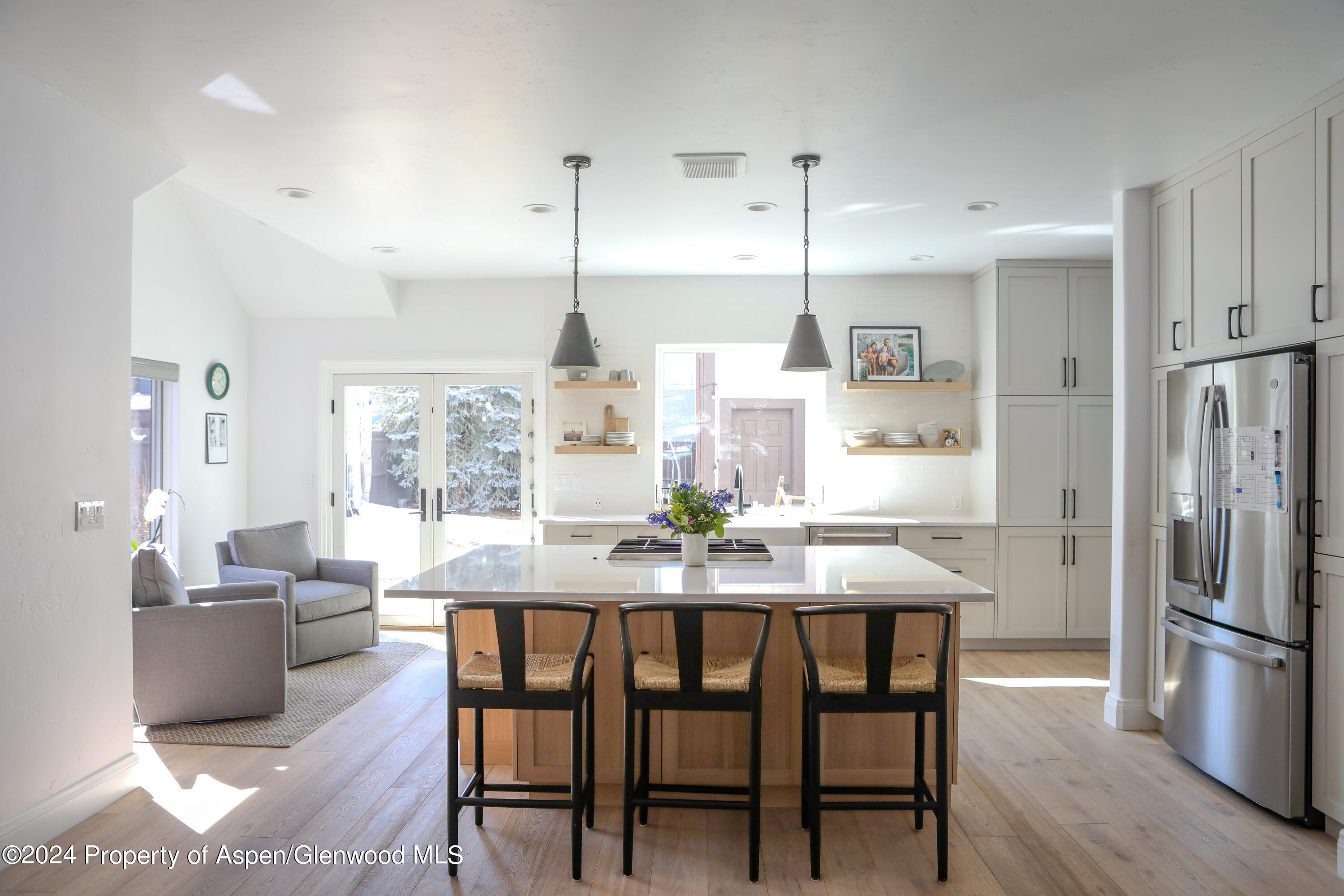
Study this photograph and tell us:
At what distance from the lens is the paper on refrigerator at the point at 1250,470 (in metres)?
2.94

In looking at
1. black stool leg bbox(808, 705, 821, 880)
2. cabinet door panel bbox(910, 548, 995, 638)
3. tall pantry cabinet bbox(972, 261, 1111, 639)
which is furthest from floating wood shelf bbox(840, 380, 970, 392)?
black stool leg bbox(808, 705, 821, 880)

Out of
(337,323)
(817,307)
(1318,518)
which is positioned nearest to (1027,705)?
(1318,518)

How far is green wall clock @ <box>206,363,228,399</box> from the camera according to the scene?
5.79 metres

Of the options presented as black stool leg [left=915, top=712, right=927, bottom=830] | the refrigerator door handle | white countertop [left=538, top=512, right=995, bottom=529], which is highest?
white countertop [left=538, top=512, right=995, bottom=529]

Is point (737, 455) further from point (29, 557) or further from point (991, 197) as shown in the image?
point (29, 557)

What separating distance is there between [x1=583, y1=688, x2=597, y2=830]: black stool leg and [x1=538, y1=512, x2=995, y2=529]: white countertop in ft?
7.83

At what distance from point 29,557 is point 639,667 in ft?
6.76

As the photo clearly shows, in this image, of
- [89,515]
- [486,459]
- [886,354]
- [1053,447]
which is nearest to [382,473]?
[486,459]

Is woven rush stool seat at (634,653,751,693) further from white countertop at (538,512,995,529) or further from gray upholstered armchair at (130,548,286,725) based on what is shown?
white countertop at (538,512,995,529)

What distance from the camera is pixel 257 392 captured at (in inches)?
248

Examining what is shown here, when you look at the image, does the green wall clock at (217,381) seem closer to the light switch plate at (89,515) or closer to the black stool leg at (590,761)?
the light switch plate at (89,515)

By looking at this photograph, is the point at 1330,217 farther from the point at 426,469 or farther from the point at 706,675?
the point at 426,469

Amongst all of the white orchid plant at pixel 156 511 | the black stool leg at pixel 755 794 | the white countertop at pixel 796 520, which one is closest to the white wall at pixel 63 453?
the white orchid plant at pixel 156 511

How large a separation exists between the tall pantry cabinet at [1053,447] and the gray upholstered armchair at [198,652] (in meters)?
4.26
